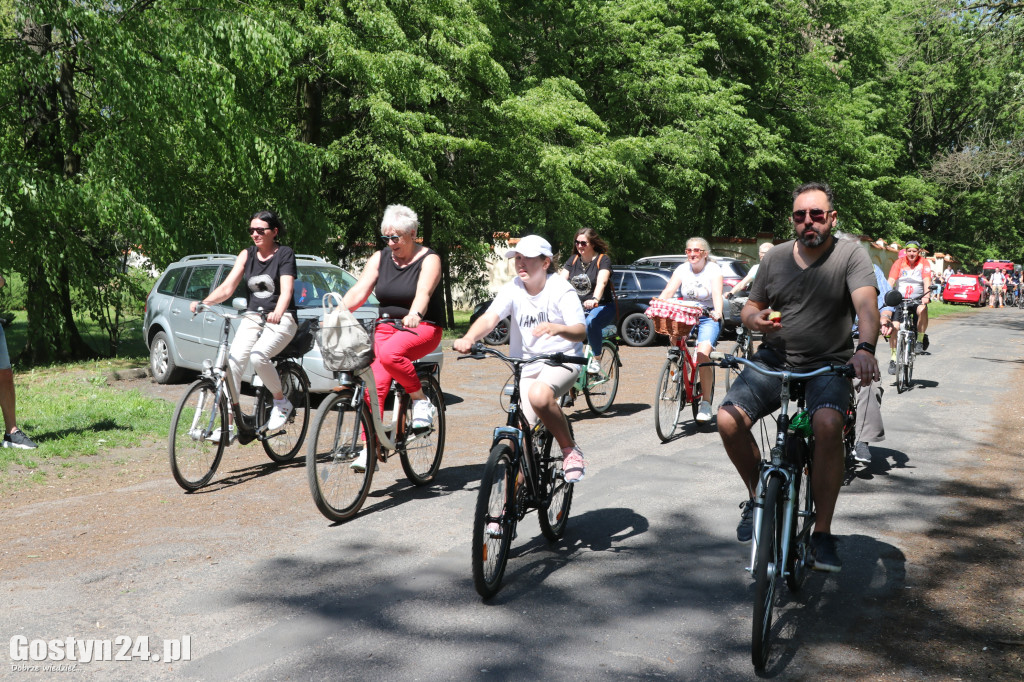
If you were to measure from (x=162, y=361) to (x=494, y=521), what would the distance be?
31.4 ft

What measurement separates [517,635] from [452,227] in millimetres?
17446

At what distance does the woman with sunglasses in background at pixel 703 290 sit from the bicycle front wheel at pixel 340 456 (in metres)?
4.08

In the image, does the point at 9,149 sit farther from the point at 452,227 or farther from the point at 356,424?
the point at 356,424

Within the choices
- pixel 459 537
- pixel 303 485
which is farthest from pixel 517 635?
pixel 303 485

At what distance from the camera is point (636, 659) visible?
3.93 metres

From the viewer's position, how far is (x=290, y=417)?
751 cm

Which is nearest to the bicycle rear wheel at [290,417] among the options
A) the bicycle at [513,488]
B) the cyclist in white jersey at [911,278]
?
the bicycle at [513,488]

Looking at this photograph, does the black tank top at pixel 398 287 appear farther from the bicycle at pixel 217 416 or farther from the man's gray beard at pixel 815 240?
the man's gray beard at pixel 815 240

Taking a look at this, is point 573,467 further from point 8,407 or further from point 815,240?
point 8,407

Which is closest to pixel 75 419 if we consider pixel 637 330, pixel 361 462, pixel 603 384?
pixel 361 462

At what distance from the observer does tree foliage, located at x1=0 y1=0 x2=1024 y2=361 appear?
539 inches

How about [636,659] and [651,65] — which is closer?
[636,659]

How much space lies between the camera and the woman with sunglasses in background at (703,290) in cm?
913

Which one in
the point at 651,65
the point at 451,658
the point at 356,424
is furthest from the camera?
the point at 651,65
